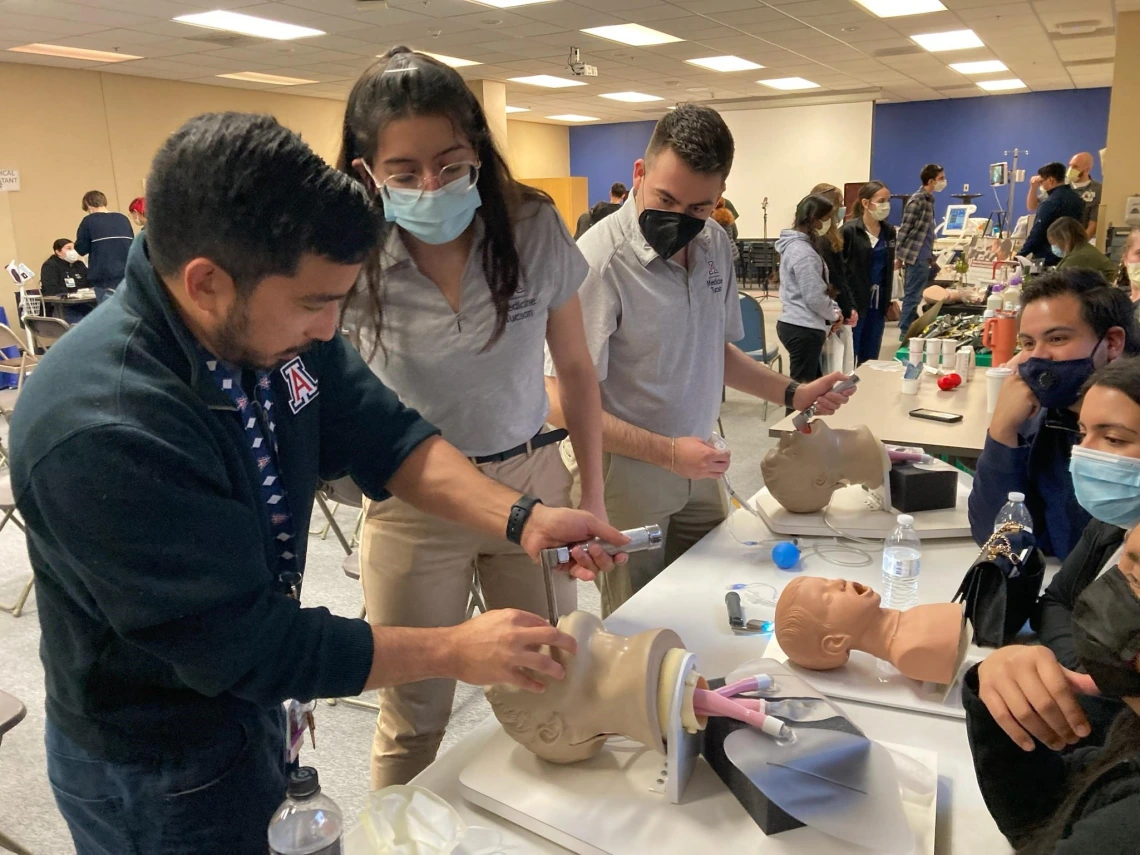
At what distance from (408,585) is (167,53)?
8505 mm

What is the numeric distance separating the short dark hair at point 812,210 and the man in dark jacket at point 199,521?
4570mm

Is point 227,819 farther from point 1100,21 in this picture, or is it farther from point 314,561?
point 1100,21

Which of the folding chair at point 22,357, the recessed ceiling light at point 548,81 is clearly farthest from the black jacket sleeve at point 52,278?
the recessed ceiling light at point 548,81

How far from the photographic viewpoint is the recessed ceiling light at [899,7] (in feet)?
23.4

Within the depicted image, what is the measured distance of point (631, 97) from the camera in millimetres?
12664

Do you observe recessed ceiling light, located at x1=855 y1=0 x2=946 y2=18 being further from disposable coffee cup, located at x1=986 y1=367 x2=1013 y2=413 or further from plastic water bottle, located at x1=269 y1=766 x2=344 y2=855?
plastic water bottle, located at x1=269 y1=766 x2=344 y2=855

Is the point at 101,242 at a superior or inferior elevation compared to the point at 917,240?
superior

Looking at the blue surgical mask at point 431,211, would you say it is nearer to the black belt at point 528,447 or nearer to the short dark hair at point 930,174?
the black belt at point 528,447

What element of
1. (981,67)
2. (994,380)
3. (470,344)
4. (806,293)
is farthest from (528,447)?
(981,67)

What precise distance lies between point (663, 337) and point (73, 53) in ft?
28.6

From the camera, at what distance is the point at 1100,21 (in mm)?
8008

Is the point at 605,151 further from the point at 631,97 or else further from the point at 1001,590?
the point at 1001,590

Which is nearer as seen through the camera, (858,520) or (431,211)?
(431,211)

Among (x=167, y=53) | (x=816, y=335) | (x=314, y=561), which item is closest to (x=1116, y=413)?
(x=314, y=561)
